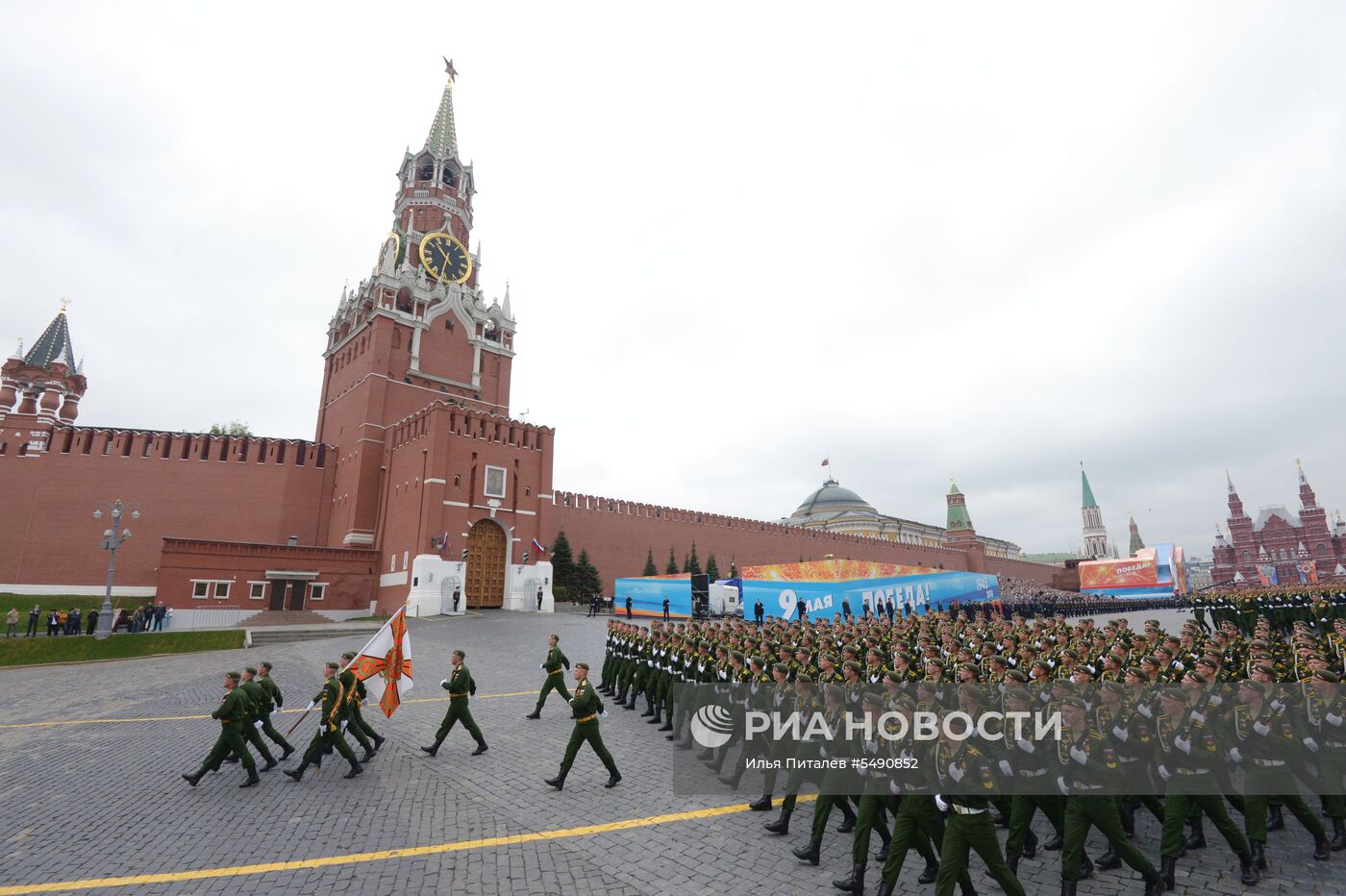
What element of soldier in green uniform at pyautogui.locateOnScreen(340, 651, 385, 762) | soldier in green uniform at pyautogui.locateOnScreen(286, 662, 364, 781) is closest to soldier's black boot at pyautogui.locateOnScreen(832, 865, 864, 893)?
soldier in green uniform at pyautogui.locateOnScreen(286, 662, 364, 781)

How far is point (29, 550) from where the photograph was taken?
31.7m

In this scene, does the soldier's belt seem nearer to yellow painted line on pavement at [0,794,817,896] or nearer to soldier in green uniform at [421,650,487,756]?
yellow painted line on pavement at [0,794,817,896]

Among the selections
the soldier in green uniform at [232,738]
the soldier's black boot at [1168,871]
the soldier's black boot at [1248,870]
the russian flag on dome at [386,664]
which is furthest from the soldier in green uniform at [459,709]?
the soldier's black boot at [1248,870]

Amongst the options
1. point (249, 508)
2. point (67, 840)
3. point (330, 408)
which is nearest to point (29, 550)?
point (249, 508)

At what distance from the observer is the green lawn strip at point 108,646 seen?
1869cm

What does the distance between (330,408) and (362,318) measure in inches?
258

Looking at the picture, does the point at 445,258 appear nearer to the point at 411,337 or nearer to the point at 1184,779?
the point at 411,337

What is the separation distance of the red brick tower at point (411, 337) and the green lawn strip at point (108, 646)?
13.9 meters

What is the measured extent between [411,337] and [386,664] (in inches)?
1362

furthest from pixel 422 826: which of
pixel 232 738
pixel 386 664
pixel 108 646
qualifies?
pixel 108 646

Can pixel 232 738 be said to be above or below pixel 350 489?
below

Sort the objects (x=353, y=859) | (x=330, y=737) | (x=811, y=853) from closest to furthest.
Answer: (x=811, y=853) → (x=353, y=859) → (x=330, y=737)

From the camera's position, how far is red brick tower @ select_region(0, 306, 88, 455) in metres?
33.4

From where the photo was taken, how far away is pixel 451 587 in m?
29.9
